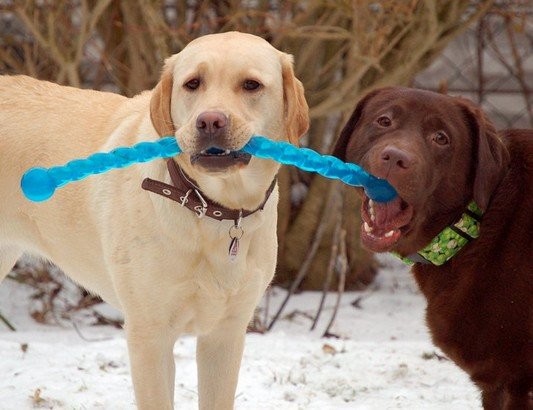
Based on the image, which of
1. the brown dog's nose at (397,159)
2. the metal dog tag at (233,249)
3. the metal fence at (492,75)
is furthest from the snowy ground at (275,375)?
the metal fence at (492,75)

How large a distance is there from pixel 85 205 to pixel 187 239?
49 centimetres

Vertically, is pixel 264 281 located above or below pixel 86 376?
above

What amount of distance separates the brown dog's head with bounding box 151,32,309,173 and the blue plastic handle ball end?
0.34 m

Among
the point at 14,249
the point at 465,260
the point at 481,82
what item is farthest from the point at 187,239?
the point at 481,82

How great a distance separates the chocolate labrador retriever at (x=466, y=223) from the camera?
3.04 meters

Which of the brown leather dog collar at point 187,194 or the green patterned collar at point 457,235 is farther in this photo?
the green patterned collar at point 457,235

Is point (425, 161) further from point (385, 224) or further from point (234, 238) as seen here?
point (234, 238)

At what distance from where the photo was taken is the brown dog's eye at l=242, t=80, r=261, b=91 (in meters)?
3.00

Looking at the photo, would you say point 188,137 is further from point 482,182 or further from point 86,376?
point 86,376

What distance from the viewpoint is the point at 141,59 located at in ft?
18.4

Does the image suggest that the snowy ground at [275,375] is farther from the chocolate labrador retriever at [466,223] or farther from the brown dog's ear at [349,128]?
the brown dog's ear at [349,128]

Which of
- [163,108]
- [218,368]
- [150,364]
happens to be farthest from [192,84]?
[218,368]

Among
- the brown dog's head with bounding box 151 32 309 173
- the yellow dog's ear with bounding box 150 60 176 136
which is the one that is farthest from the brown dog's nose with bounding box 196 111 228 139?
the yellow dog's ear with bounding box 150 60 176 136

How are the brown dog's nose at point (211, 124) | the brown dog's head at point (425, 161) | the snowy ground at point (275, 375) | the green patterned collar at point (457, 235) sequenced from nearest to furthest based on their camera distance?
the brown dog's nose at point (211, 124)
the brown dog's head at point (425, 161)
the green patterned collar at point (457, 235)
the snowy ground at point (275, 375)
